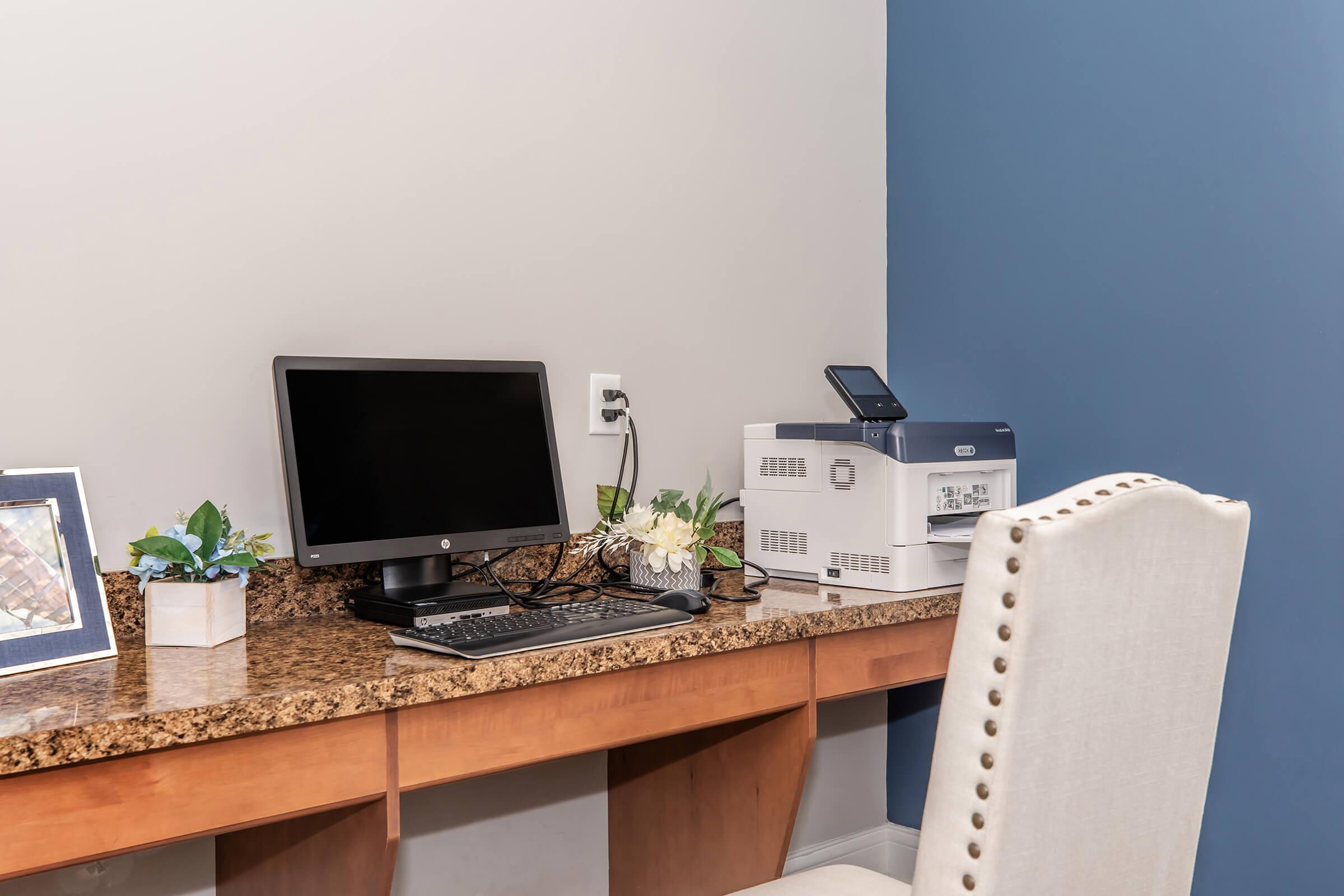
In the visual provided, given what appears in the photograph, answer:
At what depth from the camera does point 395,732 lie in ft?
4.05

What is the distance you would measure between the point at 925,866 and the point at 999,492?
135cm

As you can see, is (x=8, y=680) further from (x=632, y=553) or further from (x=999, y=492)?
(x=999, y=492)

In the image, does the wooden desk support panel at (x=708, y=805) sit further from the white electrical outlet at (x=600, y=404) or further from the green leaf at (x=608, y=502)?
the white electrical outlet at (x=600, y=404)

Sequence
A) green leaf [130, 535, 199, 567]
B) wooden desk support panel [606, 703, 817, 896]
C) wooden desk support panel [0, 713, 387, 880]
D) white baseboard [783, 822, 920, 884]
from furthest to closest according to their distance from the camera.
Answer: white baseboard [783, 822, 920, 884], wooden desk support panel [606, 703, 817, 896], green leaf [130, 535, 199, 567], wooden desk support panel [0, 713, 387, 880]

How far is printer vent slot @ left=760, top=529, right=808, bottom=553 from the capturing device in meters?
2.09

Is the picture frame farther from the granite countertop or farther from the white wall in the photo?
the white wall

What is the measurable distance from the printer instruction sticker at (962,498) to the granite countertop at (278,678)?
0.37 m

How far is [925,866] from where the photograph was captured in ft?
2.95

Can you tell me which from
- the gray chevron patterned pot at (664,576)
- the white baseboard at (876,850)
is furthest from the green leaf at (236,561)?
the white baseboard at (876,850)

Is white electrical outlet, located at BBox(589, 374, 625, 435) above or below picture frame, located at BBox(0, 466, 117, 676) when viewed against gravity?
above

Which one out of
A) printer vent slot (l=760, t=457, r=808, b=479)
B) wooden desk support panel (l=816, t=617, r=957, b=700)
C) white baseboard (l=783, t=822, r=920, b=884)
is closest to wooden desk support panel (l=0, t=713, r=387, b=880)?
wooden desk support panel (l=816, t=617, r=957, b=700)

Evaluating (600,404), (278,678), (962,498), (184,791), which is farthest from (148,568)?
(962,498)

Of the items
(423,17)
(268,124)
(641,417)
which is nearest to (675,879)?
(641,417)

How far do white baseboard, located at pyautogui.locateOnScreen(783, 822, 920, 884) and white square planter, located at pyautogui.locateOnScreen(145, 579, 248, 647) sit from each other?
1571mm
